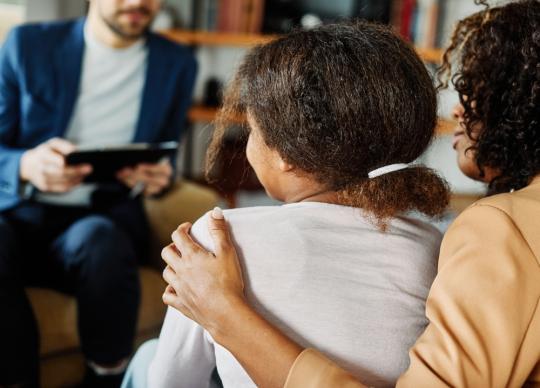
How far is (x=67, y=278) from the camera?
4.92 ft

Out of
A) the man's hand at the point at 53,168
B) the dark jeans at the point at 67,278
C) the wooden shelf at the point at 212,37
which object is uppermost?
the wooden shelf at the point at 212,37

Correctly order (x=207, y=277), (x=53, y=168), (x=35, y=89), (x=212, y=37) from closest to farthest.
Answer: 1. (x=207, y=277)
2. (x=53, y=168)
3. (x=35, y=89)
4. (x=212, y=37)

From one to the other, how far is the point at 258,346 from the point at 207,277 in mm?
109

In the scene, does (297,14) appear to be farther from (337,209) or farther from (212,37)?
(337,209)

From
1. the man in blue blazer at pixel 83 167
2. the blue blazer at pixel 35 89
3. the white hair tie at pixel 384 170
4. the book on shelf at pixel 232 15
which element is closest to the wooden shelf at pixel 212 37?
the book on shelf at pixel 232 15

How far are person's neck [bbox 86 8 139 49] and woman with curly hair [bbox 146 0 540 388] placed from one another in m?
1.08

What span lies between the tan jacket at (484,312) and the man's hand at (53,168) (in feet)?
3.16

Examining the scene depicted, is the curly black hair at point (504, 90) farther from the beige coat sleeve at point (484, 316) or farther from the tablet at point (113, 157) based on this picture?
the tablet at point (113, 157)

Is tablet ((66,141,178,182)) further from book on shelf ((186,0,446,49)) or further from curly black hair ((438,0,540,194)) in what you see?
book on shelf ((186,0,446,49))

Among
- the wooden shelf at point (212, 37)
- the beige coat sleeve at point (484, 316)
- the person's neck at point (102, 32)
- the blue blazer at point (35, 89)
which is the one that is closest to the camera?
the beige coat sleeve at point (484, 316)

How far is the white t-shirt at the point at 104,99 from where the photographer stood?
1.71 meters

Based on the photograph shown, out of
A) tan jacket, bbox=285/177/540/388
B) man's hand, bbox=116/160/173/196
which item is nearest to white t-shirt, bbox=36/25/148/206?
man's hand, bbox=116/160/173/196

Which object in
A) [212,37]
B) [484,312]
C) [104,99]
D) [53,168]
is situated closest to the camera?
[484,312]

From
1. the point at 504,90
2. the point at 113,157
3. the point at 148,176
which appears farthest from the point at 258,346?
the point at 148,176
